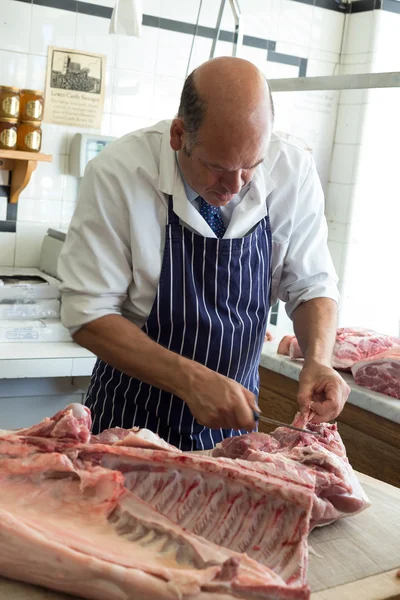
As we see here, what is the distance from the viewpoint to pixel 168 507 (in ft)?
5.71

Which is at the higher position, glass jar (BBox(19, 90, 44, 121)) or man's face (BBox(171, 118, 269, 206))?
glass jar (BBox(19, 90, 44, 121))

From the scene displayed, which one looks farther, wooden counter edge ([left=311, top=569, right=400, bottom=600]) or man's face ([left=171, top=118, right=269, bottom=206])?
man's face ([left=171, top=118, right=269, bottom=206])

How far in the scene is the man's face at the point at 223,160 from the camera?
6.51 ft

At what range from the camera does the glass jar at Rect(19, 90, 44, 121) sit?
13.5 feet

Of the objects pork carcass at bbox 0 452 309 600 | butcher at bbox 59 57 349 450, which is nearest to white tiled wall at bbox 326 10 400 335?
butcher at bbox 59 57 349 450

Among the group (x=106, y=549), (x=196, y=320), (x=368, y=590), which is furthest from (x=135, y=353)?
(x=368, y=590)

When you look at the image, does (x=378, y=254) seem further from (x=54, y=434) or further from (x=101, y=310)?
(x=54, y=434)

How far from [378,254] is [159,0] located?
2.18m

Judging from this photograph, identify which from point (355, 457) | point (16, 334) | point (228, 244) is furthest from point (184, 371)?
point (16, 334)

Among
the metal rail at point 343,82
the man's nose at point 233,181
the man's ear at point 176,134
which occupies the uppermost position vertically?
the metal rail at point 343,82

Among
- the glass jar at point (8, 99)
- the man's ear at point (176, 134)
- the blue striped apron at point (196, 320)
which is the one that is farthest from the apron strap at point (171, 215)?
Answer: the glass jar at point (8, 99)

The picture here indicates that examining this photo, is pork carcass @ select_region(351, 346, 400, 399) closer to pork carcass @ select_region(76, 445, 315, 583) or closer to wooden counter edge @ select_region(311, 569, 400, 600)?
pork carcass @ select_region(76, 445, 315, 583)

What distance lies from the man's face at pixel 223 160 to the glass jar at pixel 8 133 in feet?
7.38

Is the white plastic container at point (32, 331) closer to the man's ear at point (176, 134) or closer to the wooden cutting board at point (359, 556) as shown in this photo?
the man's ear at point (176, 134)
